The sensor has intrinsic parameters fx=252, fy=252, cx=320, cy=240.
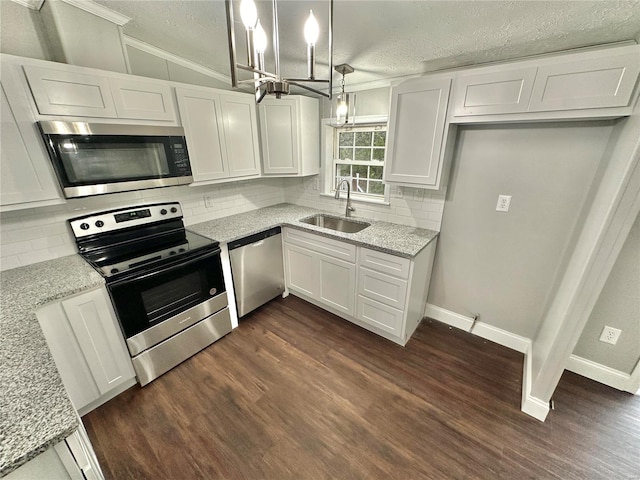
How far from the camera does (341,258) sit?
2332 millimetres

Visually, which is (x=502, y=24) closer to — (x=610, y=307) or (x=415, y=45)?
(x=415, y=45)

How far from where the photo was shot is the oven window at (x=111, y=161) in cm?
152

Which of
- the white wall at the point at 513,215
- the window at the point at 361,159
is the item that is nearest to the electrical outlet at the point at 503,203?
the white wall at the point at 513,215

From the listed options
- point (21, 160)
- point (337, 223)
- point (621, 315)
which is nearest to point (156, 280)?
point (21, 160)

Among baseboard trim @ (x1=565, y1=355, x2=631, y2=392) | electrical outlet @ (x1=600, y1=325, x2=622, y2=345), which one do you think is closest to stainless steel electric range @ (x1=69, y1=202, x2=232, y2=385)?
baseboard trim @ (x1=565, y1=355, x2=631, y2=392)

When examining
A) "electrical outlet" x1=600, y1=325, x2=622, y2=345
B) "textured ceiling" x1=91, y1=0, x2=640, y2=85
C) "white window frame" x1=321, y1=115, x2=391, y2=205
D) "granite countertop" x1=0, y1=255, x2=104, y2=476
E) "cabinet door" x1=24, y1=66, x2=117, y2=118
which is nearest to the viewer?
"granite countertop" x1=0, y1=255, x2=104, y2=476

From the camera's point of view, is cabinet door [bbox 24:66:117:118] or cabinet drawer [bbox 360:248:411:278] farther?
cabinet drawer [bbox 360:248:411:278]

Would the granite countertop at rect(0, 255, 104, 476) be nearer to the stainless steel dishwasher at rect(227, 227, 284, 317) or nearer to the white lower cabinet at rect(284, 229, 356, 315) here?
the stainless steel dishwasher at rect(227, 227, 284, 317)

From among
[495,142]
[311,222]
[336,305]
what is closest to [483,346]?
[336,305]

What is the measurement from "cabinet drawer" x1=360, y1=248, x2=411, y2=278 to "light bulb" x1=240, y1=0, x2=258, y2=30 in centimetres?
165

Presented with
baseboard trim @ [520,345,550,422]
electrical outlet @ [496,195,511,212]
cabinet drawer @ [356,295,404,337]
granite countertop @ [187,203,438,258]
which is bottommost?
baseboard trim @ [520,345,550,422]

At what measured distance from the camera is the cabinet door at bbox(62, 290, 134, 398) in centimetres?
150

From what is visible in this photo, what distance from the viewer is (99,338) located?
1.61 metres

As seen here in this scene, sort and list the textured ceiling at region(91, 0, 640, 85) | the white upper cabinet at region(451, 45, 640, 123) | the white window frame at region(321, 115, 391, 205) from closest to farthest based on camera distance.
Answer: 1. the textured ceiling at region(91, 0, 640, 85)
2. the white upper cabinet at region(451, 45, 640, 123)
3. the white window frame at region(321, 115, 391, 205)
